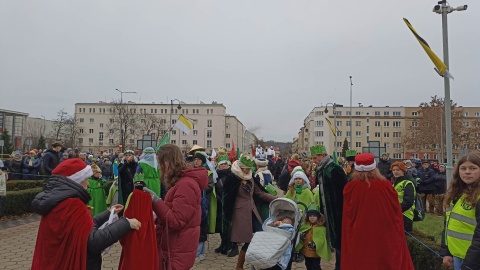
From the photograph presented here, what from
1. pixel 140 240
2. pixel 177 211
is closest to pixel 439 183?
pixel 177 211

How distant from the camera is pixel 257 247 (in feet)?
14.7

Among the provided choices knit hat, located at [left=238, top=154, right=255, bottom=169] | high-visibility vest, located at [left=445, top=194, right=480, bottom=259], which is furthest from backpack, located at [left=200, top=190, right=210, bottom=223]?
high-visibility vest, located at [left=445, top=194, right=480, bottom=259]

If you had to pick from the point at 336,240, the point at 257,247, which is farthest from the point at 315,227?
the point at 257,247

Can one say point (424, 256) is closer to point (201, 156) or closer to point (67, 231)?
point (201, 156)

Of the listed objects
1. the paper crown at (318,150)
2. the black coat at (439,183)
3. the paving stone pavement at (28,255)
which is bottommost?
the paving stone pavement at (28,255)

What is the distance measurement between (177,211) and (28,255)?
216 inches

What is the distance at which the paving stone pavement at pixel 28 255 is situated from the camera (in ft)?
21.3

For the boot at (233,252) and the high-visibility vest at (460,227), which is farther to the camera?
the boot at (233,252)

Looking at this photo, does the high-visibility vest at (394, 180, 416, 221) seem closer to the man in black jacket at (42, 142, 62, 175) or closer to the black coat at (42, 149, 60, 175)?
the man in black jacket at (42, 142, 62, 175)

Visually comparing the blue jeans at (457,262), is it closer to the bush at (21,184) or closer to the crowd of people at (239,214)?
the crowd of people at (239,214)

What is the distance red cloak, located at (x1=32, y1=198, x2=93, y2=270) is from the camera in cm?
250

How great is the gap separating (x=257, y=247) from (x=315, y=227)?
4.19 ft

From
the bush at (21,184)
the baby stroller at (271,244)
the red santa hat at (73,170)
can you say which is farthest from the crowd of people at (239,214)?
the bush at (21,184)

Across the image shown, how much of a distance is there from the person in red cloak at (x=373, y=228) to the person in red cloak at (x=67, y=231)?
2.73 m
